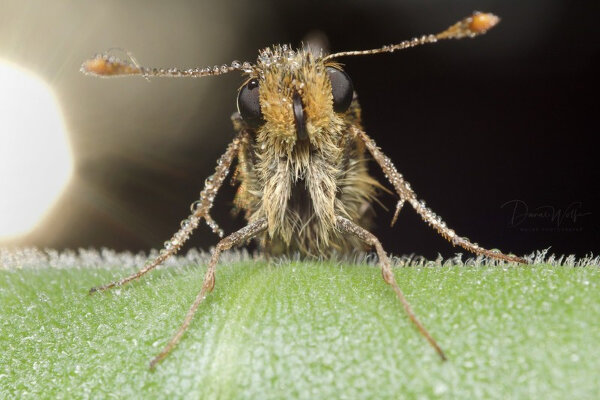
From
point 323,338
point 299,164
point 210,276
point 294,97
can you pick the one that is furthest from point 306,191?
point 323,338

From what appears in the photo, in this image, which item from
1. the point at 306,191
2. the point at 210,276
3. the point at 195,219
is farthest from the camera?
the point at 306,191

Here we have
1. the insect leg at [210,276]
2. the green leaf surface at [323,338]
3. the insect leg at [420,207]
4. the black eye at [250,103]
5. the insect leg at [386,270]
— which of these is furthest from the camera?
the black eye at [250,103]

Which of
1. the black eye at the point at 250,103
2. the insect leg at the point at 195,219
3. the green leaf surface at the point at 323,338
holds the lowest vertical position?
the green leaf surface at the point at 323,338

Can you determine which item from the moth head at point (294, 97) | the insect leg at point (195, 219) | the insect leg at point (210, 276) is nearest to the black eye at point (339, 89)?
the moth head at point (294, 97)

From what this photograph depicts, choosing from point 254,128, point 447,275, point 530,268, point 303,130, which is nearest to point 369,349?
point 447,275

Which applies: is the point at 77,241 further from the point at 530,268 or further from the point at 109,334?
the point at 530,268

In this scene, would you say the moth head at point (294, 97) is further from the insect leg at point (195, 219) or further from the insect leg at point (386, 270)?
the insect leg at point (386, 270)

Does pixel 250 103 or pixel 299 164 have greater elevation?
pixel 250 103

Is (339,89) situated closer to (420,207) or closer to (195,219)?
(420,207)
